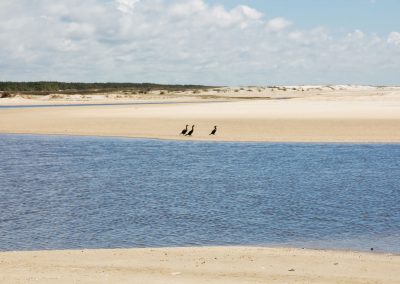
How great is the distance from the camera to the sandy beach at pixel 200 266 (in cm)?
959

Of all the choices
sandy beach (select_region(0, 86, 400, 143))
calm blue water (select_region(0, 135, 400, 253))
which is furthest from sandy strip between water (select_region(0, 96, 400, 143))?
calm blue water (select_region(0, 135, 400, 253))

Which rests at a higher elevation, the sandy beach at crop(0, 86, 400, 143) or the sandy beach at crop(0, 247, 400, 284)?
the sandy beach at crop(0, 247, 400, 284)

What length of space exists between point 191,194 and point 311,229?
5.41 metres

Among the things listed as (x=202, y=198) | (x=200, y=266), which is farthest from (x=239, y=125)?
(x=200, y=266)

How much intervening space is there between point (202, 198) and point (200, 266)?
25.2 ft

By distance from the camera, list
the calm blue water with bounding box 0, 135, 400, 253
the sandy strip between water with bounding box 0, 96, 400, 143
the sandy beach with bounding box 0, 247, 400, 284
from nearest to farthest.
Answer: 1. the sandy beach with bounding box 0, 247, 400, 284
2. the calm blue water with bounding box 0, 135, 400, 253
3. the sandy strip between water with bounding box 0, 96, 400, 143

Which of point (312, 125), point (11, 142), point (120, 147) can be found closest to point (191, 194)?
point (120, 147)

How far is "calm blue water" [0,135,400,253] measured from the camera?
13.6 meters

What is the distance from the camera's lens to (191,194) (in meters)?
18.9

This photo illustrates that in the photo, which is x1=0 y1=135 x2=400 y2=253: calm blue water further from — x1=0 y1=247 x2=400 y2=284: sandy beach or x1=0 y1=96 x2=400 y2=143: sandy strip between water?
x1=0 y1=96 x2=400 y2=143: sandy strip between water

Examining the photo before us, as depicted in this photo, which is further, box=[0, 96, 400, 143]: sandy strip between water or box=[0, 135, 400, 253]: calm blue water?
box=[0, 96, 400, 143]: sandy strip between water

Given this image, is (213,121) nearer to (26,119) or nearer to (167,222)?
(26,119)

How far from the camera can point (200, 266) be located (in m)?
10.5

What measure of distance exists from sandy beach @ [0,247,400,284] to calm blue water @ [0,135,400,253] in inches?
39.4
